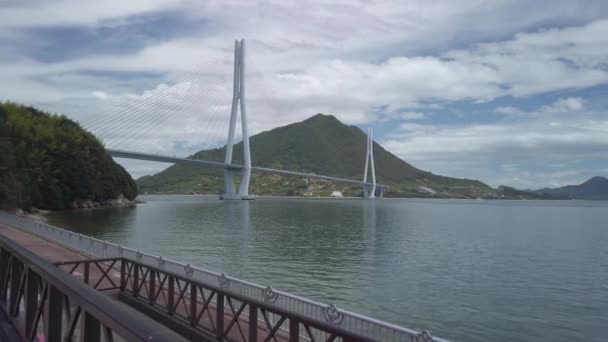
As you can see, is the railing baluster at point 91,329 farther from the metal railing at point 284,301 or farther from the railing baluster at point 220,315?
the railing baluster at point 220,315

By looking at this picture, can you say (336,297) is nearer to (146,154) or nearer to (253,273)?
(253,273)

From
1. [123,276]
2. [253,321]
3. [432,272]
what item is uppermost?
[253,321]

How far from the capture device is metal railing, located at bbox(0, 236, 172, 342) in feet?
7.51

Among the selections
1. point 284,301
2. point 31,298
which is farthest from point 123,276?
point 31,298

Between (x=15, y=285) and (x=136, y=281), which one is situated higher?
(x=15, y=285)

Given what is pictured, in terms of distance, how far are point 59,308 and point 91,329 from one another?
1046 millimetres

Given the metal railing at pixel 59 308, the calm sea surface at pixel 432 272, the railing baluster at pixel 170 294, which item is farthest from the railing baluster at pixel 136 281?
the calm sea surface at pixel 432 272

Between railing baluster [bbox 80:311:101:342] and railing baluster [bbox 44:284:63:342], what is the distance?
0.96 m

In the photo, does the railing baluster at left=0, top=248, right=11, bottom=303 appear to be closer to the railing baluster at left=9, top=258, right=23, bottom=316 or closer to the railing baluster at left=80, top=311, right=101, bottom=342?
the railing baluster at left=9, top=258, right=23, bottom=316

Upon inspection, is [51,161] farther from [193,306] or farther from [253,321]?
[253,321]

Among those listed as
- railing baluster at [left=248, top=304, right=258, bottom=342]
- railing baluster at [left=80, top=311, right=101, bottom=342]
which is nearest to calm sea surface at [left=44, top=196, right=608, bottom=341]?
railing baluster at [left=248, top=304, right=258, bottom=342]

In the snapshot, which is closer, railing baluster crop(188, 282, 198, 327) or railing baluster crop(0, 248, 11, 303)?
railing baluster crop(0, 248, 11, 303)

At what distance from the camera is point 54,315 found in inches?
139

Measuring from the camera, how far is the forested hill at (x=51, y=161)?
216 ft
